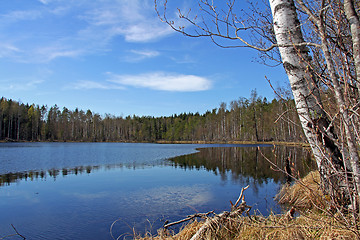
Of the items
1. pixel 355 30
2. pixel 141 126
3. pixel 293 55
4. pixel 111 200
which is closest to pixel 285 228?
pixel 293 55

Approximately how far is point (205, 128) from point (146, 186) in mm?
68984

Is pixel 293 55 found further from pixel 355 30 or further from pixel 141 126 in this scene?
pixel 141 126

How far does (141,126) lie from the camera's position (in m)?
104

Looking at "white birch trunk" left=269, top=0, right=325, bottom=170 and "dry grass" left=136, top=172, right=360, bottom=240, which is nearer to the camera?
"dry grass" left=136, top=172, right=360, bottom=240

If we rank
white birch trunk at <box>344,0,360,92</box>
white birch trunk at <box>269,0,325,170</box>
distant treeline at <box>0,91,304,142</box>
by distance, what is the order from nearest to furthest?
white birch trunk at <box>344,0,360,92</box>
white birch trunk at <box>269,0,325,170</box>
distant treeline at <box>0,91,304,142</box>

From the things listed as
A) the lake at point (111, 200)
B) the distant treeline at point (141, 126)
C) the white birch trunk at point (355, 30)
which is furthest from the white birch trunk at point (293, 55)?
the distant treeline at point (141, 126)

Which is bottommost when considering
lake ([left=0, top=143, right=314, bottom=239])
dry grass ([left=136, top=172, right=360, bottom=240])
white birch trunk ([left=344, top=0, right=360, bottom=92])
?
lake ([left=0, top=143, right=314, bottom=239])

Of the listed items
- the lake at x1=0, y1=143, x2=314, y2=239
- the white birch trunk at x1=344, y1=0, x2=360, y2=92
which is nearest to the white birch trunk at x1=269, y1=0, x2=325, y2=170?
the white birch trunk at x1=344, y1=0, x2=360, y2=92

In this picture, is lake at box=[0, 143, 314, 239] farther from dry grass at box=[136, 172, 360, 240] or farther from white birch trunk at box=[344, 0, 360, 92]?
white birch trunk at box=[344, 0, 360, 92]

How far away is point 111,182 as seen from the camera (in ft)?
40.5

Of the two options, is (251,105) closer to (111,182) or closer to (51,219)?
(111,182)

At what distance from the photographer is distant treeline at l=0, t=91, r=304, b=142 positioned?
195 feet

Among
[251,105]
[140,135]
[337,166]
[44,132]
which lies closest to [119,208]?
[337,166]

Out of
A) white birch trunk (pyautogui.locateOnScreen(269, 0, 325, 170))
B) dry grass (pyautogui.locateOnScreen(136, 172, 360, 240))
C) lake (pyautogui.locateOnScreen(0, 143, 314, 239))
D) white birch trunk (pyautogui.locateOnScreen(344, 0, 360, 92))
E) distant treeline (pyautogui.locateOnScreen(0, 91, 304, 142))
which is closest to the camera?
white birch trunk (pyautogui.locateOnScreen(344, 0, 360, 92))
